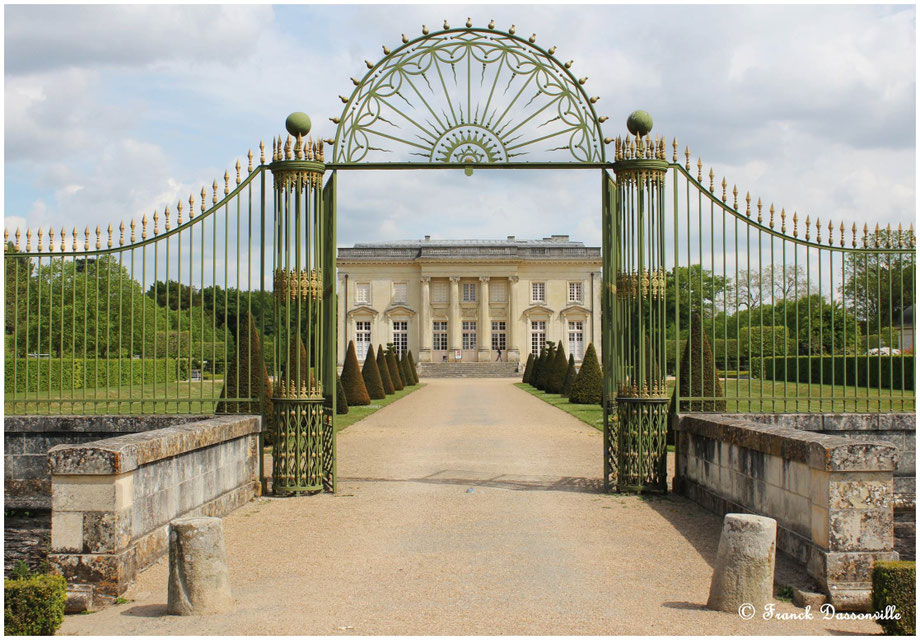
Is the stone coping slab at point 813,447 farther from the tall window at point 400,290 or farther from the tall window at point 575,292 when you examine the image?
the tall window at point 400,290

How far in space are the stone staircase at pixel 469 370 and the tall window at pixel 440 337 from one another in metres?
5.37

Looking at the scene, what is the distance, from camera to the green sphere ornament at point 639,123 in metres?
8.19

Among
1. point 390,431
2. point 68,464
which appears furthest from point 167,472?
point 390,431

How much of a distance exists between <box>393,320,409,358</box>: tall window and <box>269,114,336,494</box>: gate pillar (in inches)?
2100

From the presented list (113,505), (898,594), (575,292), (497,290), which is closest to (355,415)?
(113,505)

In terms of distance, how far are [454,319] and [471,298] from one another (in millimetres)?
2135

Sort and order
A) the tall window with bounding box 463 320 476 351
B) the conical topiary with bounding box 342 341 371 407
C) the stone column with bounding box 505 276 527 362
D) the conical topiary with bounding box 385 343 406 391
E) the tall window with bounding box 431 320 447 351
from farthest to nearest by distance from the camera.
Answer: the tall window with bounding box 463 320 476 351 < the tall window with bounding box 431 320 447 351 < the stone column with bounding box 505 276 527 362 < the conical topiary with bounding box 385 343 406 391 < the conical topiary with bounding box 342 341 371 407

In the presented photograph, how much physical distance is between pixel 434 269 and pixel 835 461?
184 ft

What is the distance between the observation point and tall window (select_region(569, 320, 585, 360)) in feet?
195

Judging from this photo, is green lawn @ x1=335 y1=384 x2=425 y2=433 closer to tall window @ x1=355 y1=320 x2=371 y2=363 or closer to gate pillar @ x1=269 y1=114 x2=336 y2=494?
gate pillar @ x1=269 y1=114 x2=336 y2=494

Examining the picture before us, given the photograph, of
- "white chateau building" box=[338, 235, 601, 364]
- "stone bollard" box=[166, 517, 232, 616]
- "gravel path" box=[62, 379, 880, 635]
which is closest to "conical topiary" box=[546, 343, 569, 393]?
"gravel path" box=[62, 379, 880, 635]

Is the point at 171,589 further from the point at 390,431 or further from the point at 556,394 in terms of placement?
the point at 556,394

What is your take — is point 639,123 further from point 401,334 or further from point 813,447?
point 401,334

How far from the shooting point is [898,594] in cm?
417
